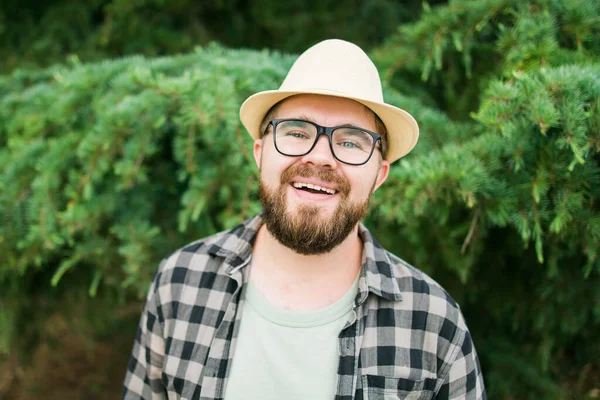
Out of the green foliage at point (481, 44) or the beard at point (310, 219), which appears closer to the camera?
the beard at point (310, 219)

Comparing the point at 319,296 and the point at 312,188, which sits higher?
the point at 312,188

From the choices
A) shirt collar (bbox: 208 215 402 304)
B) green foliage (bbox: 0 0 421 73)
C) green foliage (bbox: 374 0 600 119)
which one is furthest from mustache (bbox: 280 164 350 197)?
green foliage (bbox: 0 0 421 73)

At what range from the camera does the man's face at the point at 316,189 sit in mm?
1482

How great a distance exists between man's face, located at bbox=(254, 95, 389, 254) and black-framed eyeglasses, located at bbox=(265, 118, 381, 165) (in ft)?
0.06

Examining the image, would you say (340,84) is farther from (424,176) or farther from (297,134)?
(424,176)

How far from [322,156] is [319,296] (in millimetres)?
471

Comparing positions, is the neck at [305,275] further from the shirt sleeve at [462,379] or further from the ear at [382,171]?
the shirt sleeve at [462,379]

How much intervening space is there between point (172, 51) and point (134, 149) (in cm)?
150

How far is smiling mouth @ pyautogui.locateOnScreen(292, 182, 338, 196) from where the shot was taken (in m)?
1.49

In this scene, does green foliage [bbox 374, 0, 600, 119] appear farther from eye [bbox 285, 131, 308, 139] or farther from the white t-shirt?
the white t-shirt

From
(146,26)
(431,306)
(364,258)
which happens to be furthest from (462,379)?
(146,26)

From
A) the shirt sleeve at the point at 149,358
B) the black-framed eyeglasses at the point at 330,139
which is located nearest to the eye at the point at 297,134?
the black-framed eyeglasses at the point at 330,139

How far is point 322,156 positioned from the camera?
4.82ft

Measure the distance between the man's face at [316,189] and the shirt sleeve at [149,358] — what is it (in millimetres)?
540
